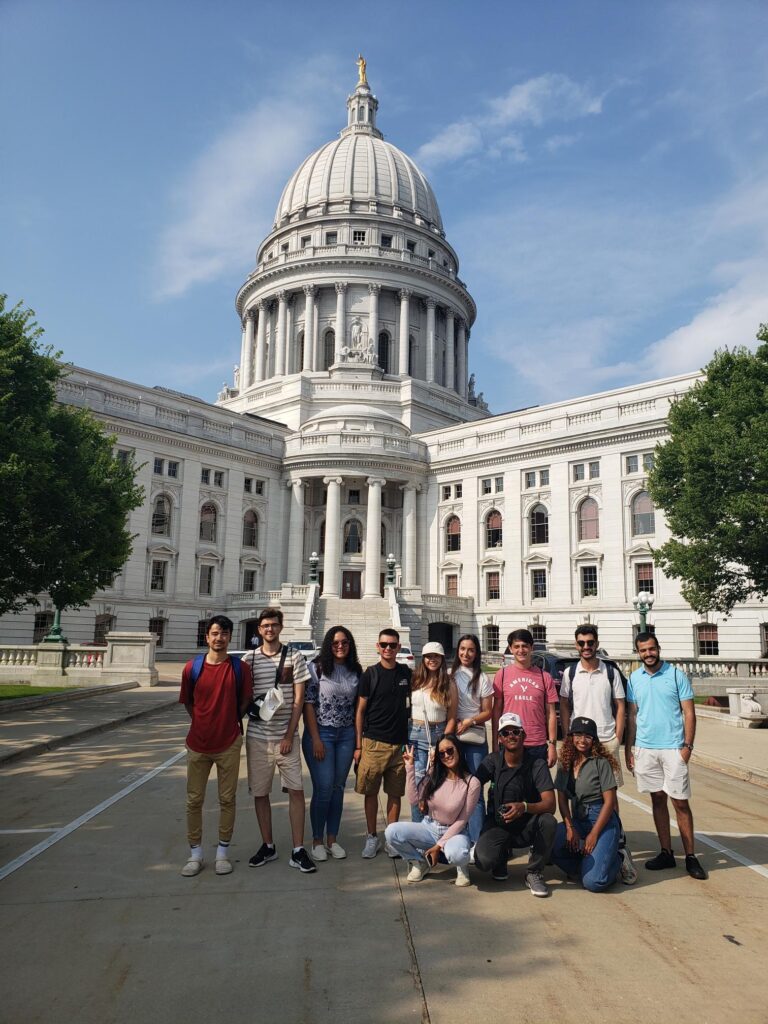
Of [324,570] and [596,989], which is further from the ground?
[324,570]

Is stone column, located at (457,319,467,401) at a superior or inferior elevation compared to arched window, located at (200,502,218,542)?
superior

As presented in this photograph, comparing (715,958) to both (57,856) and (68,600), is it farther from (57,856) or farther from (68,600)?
(68,600)

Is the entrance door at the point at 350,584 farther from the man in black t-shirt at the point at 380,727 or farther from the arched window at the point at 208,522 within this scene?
the man in black t-shirt at the point at 380,727

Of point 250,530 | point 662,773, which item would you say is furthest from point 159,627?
point 662,773

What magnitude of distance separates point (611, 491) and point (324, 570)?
66.9 feet

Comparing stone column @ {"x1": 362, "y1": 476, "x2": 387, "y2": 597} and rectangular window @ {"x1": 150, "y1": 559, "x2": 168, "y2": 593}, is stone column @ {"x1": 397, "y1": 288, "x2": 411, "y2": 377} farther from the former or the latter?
rectangular window @ {"x1": 150, "y1": 559, "x2": 168, "y2": 593}

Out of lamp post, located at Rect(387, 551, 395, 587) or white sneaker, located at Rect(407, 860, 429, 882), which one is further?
lamp post, located at Rect(387, 551, 395, 587)

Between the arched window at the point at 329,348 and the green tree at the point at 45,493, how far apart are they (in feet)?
162

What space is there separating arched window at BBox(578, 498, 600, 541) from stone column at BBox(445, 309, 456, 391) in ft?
91.7

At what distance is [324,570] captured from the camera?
54.0 metres

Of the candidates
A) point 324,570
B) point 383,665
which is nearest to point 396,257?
point 324,570

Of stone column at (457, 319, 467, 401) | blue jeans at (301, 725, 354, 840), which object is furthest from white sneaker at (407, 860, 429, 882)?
stone column at (457, 319, 467, 401)

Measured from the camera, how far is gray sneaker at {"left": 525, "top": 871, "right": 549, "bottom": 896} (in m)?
6.23

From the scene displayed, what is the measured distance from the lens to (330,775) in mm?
7395
